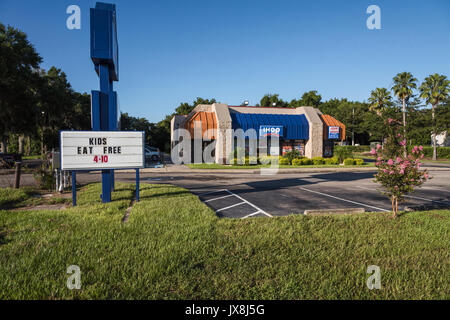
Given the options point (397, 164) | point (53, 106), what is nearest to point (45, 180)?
point (397, 164)

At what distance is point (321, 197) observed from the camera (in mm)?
10242

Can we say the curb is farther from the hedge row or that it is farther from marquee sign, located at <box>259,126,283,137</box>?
marquee sign, located at <box>259,126,283,137</box>

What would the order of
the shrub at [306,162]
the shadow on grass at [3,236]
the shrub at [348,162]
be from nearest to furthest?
1. the shadow on grass at [3,236]
2. the shrub at [306,162]
3. the shrub at [348,162]

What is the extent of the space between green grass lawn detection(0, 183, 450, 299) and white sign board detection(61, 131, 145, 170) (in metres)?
2.09

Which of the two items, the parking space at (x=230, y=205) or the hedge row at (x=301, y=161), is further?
the hedge row at (x=301, y=161)

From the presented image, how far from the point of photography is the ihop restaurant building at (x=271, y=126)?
2792cm

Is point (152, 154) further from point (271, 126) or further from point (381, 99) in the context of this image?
point (381, 99)

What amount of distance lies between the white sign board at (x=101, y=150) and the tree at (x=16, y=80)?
2410 centimetres

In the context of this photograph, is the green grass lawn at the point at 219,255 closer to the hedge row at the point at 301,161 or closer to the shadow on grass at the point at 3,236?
the shadow on grass at the point at 3,236

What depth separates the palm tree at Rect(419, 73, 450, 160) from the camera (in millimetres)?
45562

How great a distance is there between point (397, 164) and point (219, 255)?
5322 mm

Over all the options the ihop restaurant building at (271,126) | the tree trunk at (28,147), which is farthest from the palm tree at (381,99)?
the tree trunk at (28,147)
